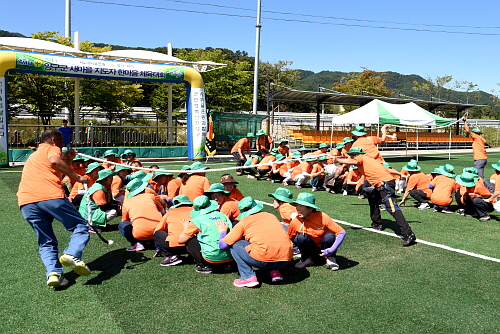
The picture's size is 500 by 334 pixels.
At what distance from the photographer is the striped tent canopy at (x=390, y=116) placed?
19.5 metres

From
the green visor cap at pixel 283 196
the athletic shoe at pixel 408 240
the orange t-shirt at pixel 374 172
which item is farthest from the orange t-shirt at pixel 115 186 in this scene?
the athletic shoe at pixel 408 240

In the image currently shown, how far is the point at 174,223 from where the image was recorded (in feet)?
18.6

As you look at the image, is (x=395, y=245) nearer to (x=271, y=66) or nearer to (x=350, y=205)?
(x=350, y=205)

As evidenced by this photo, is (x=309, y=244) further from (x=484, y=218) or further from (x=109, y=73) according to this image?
(x=109, y=73)

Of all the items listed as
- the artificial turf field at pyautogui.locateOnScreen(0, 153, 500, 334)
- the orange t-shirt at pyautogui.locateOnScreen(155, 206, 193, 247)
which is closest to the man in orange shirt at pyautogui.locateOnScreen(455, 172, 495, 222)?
the artificial turf field at pyautogui.locateOnScreen(0, 153, 500, 334)

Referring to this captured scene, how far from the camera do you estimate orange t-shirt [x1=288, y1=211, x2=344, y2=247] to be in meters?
5.52

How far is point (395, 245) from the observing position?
6.87 m

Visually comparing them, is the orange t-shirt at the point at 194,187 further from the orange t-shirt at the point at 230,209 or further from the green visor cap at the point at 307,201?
the green visor cap at the point at 307,201

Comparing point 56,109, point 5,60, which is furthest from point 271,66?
point 5,60

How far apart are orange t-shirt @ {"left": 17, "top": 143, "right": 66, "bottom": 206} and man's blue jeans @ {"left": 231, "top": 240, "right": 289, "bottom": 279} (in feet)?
6.81

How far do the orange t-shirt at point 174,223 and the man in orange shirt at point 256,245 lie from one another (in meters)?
0.74

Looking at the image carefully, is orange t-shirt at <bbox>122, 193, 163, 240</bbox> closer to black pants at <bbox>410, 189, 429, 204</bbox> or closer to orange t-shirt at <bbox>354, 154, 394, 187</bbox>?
orange t-shirt at <bbox>354, 154, 394, 187</bbox>

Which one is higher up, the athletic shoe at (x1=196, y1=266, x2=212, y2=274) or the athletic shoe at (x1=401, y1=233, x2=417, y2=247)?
the athletic shoe at (x1=401, y1=233, x2=417, y2=247)

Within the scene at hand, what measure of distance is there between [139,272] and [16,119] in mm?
21740
